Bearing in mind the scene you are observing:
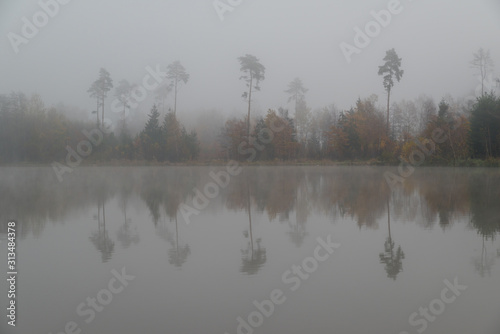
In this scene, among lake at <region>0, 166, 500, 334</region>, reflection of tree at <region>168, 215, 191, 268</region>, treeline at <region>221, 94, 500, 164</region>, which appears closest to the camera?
lake at <region>0, 166, 500, 334</region>

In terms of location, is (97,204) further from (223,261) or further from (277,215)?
(223,261)

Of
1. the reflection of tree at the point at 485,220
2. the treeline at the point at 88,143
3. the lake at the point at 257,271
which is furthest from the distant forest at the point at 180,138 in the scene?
the lake at the point at 257,271

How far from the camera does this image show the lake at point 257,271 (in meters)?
3.51

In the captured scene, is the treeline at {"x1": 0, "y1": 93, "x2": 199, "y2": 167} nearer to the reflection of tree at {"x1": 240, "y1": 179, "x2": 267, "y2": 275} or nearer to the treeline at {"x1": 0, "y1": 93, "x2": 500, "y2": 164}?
the treeline at {"x1": 0, "y1": 93, "x2": 500, "y2": 164}

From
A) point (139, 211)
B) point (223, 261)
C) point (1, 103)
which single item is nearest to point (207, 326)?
point (223, 261)

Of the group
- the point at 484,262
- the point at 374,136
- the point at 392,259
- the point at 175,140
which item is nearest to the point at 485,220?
the point at 484,262

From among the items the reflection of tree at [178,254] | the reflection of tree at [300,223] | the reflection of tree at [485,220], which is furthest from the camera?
the reflection of tree at [300,223]

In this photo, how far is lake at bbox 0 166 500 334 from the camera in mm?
3508

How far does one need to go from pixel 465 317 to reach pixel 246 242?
335 centimetres

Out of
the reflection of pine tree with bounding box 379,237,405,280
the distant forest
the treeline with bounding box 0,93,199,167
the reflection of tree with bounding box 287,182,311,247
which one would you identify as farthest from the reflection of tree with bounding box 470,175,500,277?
the treeline with bounding box 0,93,199,167

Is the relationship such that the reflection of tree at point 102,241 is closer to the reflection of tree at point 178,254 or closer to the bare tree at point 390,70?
the reflection of tree at point 178,254

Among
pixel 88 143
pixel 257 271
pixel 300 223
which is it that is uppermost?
pixel 88 143

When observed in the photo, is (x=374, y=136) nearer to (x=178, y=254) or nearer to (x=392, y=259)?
(x=392, y=259)

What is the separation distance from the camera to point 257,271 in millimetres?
4777
